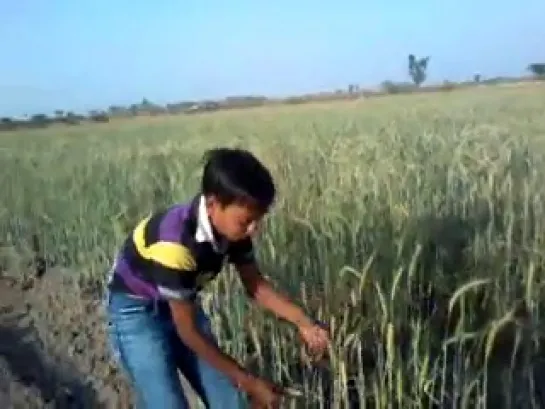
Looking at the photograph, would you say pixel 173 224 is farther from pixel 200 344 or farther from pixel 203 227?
pixel 200 344

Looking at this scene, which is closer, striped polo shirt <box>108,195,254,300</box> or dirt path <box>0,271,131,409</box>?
striped polo shirt <box>108,195,254,300</box>

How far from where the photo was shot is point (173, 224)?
6.84 feet

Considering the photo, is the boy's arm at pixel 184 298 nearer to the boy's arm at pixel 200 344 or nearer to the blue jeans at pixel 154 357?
the boy's arm at pixel 200 344

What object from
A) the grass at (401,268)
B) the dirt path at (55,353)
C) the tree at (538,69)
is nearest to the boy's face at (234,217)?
the grass at (401,268)

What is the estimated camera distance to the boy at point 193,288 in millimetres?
1962

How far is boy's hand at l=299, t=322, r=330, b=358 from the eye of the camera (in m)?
2.11

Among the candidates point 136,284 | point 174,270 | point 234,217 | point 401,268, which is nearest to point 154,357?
point 136,284

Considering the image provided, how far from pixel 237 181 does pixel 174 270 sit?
0.89 feet

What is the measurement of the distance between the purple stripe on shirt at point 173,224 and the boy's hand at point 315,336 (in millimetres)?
383

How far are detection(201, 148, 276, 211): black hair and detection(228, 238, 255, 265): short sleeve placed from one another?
24 centimetres

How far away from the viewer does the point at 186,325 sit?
2.04 metres

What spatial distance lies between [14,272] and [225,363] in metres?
3.48

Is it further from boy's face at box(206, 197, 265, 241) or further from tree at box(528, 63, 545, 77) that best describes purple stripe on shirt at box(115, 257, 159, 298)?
tree at box(528, 63, 545, 77)

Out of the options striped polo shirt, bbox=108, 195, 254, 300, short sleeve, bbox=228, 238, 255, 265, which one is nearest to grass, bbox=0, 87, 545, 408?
short sleeve, bbox=228, 238, 255, 265
